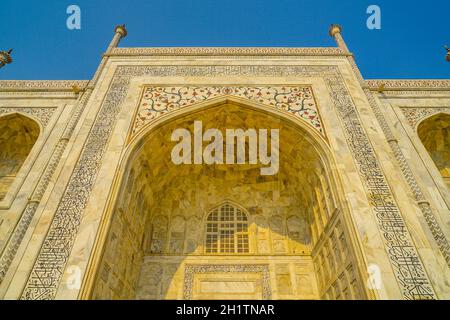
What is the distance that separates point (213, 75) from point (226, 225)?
14.1 ft

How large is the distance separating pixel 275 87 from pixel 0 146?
790 centimetres

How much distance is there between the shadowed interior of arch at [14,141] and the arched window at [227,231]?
215 inches

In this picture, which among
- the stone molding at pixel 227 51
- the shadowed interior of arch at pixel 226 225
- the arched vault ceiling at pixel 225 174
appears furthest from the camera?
the stone molding at pixel 227 51

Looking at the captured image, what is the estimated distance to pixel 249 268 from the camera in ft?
23.6

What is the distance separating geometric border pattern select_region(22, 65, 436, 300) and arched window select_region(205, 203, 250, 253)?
3.54 metres

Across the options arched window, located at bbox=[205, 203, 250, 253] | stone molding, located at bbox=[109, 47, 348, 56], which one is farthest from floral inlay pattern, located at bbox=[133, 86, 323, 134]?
arched window, located at bbox=[205, 203, 250, 253]

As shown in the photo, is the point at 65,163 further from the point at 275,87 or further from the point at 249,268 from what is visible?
the point at 275,87

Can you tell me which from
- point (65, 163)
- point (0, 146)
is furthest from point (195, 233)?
point (0, 146)

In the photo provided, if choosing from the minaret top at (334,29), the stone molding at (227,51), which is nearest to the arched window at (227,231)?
the stone molding at (227,51)

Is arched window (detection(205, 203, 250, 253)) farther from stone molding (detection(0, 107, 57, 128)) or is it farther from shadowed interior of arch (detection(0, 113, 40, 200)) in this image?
shadowed interior of arch (detection(0, 113, 40, 200))

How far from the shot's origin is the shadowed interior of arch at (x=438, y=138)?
25.1 ft

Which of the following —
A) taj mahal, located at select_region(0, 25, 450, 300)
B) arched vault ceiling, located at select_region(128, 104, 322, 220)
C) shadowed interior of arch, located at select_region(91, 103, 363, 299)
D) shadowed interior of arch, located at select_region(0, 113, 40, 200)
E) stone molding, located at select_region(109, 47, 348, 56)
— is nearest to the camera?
taj mahal, located at select_region(0, 25, 450, 300)

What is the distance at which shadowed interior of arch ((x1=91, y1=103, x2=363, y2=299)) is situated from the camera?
632 cm

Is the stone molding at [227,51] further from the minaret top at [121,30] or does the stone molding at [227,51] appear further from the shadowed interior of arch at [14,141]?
the shadowed interior of arch at [14,141]
